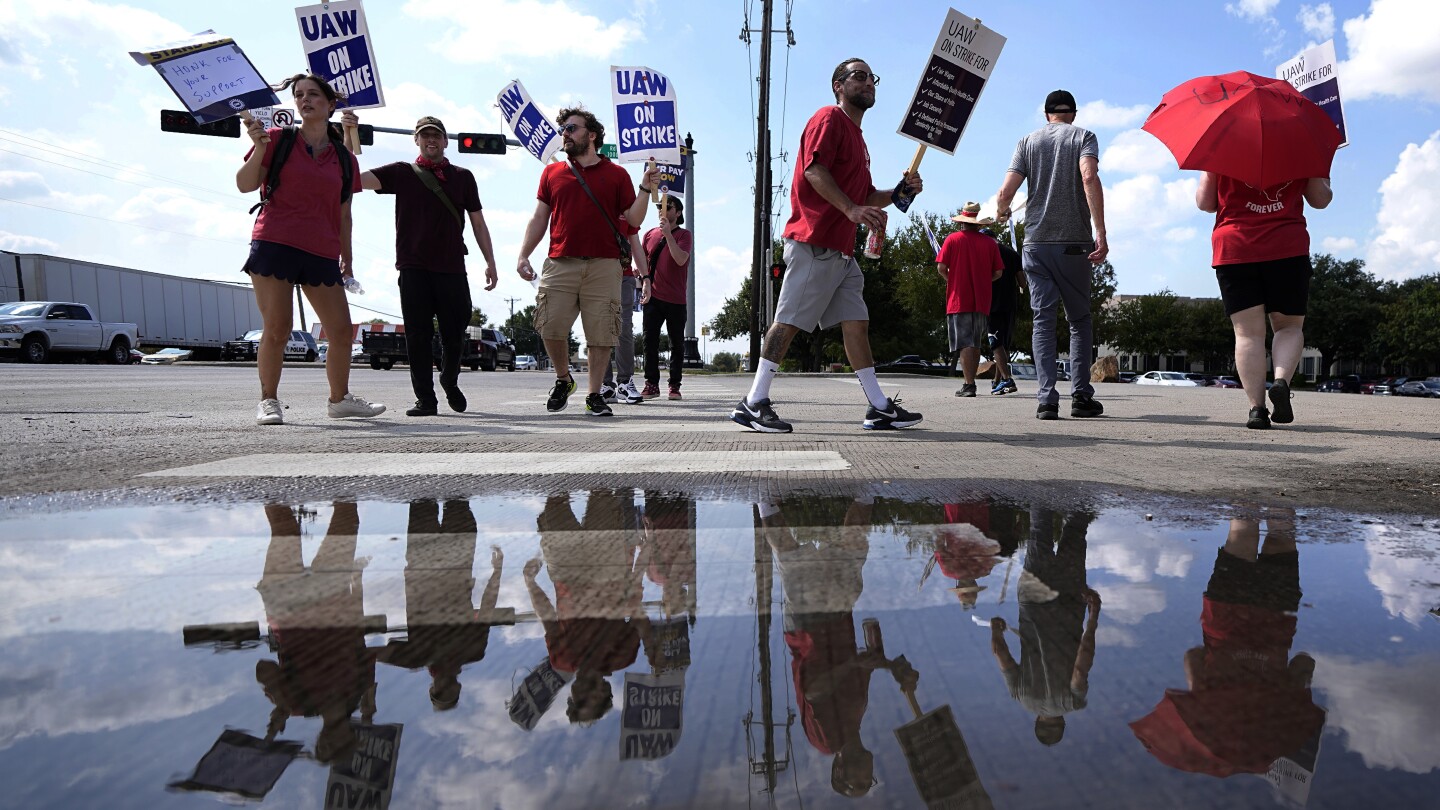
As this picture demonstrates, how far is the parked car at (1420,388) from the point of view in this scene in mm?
38584

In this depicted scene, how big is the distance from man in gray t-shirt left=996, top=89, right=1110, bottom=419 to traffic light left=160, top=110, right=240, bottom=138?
65.9 ft

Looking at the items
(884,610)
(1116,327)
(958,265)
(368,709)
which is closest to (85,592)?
(368,709)

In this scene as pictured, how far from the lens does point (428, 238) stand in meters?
6.06

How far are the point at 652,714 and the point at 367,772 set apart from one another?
30cm

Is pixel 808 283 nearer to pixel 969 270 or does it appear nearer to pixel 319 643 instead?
pixel 319 643

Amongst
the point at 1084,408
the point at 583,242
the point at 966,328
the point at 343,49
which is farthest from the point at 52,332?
the point at 1084,408

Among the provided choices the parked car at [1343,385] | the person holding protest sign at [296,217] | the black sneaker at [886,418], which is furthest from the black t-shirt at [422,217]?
the parked car at [1343,385]

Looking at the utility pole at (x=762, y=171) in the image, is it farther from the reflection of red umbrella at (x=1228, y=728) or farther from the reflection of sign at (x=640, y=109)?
the reflection of red umbrella at (x=1228, y=728)

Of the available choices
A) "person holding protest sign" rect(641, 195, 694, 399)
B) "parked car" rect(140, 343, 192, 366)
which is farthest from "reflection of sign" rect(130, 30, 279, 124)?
"parked car" rect(140, 343, 192, 366)

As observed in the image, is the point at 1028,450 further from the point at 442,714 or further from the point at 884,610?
the point at 442,714

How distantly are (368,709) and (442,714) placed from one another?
86mm

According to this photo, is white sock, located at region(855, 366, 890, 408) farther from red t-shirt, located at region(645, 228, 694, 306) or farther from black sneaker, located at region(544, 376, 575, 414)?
red t-shirt, located at region(645, 228, 694, 306)

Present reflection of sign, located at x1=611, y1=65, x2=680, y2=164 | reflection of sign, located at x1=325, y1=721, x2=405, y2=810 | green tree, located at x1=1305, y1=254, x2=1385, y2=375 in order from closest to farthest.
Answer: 1. reflection of sign, located at x1=325, y1=721, x2=405, y2=810
2. reflection of sign, located at x1=611, y1=65, x2=680, y2=164
3. green tree, located at x1=1305, y1=254, x2=1385, y2=375

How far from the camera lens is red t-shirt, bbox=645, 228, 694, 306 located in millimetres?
8367
